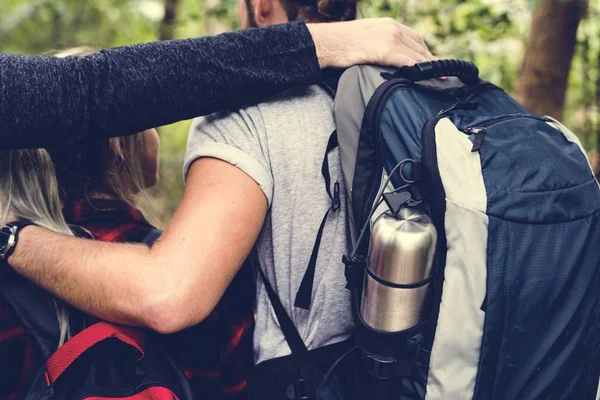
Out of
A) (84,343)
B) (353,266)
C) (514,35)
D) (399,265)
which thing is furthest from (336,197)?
(514,35)

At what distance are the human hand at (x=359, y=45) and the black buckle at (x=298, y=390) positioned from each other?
902mm

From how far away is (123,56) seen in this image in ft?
5.00

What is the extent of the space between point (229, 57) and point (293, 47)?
0.19 m

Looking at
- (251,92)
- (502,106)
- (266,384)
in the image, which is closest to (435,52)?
(502,106)

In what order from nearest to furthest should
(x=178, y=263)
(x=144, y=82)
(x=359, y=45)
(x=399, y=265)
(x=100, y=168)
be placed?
1. (x=399, y=265)
2. (x=178, y=263)
3. (x=144, y=82)
4. (x=359, y=45)
5. (x=100, y=168)

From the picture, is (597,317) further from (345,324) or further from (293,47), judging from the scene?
(293,47)

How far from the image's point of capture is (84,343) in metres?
1.46

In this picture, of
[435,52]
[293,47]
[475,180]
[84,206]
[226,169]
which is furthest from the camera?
[435,52]

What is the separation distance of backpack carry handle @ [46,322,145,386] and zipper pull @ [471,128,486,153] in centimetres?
A: 98

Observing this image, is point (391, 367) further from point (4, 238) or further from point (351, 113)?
point (4, 238)

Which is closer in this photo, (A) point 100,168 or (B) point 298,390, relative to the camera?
(B) point 298,390

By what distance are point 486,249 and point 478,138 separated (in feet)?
0.91

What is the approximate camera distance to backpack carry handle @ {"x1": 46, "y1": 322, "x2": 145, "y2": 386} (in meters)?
1.44

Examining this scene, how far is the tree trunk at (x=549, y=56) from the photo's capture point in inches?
118
